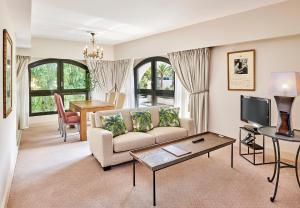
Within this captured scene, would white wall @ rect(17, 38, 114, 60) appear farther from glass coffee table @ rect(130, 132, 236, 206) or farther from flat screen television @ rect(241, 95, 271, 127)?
flat screen television @ rect(241, 95, 271, 127)

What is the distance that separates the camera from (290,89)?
7.95ft

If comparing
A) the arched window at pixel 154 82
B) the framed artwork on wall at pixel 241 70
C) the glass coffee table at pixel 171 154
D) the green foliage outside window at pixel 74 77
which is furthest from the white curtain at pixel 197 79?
the green foliage outside window at pixel 74 77

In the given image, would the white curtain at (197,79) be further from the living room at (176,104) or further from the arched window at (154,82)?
the arched window at (154,82)

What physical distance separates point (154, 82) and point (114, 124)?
303 centimetres

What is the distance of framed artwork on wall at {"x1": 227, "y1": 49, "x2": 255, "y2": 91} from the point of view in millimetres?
3832

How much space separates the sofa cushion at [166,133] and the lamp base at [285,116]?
1694 millimetres

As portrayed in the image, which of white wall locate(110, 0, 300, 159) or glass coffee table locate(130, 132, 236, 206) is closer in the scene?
glass coffee table locate(130, 132, 236, 206)

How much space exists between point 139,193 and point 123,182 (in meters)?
0.36

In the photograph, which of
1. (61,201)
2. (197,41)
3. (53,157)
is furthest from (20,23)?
(197,41)

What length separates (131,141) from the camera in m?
3.29

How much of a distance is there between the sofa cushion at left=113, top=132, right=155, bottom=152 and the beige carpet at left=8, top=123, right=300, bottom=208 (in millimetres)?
325

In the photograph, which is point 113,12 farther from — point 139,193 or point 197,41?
point 139,193

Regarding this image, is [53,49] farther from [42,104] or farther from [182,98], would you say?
[182,98]

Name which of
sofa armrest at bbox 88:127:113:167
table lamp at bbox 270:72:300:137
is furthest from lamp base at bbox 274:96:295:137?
sofa armrest at bbox 88:127:113:167
